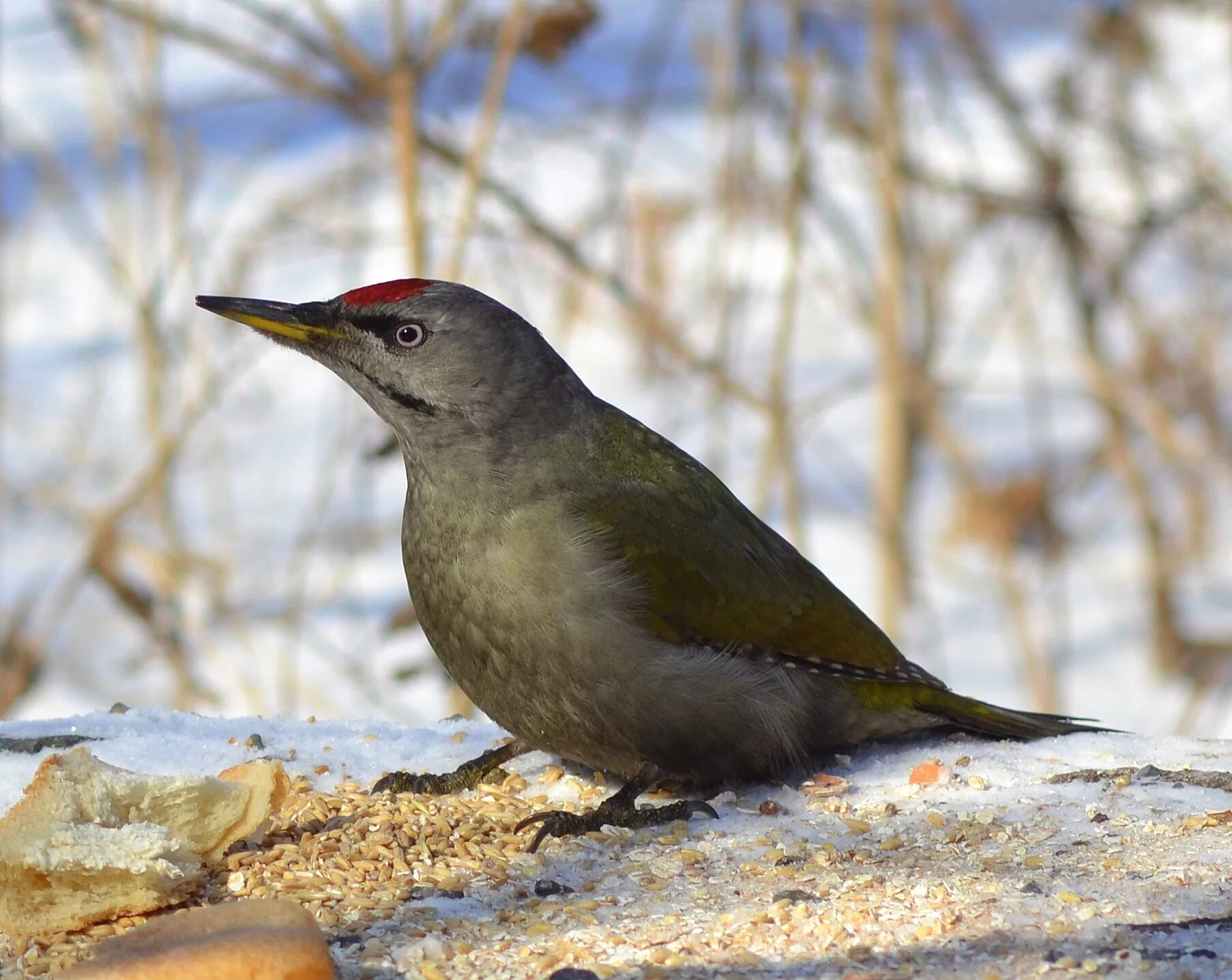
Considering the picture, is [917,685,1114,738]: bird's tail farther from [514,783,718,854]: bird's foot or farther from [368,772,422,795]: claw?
[368,772,422,795]: claw

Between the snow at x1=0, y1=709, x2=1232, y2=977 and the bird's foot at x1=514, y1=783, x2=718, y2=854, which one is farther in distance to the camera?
the bird's foot at x1=514, y1=783, x2=718, y2=854

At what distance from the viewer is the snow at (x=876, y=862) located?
2482 mm

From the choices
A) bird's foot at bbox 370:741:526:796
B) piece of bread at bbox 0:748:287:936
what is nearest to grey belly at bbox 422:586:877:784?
bird's foot at bbox 370:741:526:796

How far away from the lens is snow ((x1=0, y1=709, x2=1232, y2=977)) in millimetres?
2482

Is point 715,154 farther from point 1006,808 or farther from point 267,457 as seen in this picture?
point 1006,808

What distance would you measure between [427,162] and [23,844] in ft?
15.4

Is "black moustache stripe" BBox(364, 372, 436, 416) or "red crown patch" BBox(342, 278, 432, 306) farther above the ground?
"red crown patch" BBox(342, 278, 432, 306)

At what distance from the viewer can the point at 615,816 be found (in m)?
3.24

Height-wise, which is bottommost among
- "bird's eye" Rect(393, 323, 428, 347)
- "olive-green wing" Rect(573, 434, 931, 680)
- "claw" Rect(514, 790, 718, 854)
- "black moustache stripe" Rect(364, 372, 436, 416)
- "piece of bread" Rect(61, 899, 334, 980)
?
"piece of bread" Rect(61, 899, 334, 980)

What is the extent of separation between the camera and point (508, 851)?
9.97 ft

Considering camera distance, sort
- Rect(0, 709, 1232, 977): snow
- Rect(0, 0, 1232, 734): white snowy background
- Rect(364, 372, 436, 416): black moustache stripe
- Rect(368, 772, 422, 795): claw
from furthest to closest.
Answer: Rect(0, 0, 1232, 734): white snowy background, Rect(364, 372, 436, 416): black moustache stripe, Rect(368, 772, 422, 795): claw, Rect(0, 709, 1232, 977): snow

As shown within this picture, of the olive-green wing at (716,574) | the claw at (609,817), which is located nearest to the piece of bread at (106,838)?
the claw at (609,817)

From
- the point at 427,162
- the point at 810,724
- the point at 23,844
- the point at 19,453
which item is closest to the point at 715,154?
the point at 427,162

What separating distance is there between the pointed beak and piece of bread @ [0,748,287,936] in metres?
1.02
